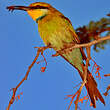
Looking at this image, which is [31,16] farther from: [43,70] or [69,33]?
[43,70]

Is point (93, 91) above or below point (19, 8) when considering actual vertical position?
below

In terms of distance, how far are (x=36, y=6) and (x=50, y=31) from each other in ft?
0.46

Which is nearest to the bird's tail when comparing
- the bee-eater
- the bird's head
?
the bee-eater

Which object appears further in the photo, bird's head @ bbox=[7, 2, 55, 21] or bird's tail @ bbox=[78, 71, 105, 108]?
bird's head @ bbox=[7, 2, 55, 21]

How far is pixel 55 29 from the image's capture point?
3.11 feet

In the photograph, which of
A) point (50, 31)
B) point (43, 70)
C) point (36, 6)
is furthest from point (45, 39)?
point (43, 70)

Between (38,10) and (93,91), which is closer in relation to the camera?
(93,91)

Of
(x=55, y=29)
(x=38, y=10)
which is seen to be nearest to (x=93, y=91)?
(x=55, y=29)

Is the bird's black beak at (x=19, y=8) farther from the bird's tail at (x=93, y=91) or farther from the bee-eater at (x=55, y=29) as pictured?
the bird's tail at (x=93, y=91)

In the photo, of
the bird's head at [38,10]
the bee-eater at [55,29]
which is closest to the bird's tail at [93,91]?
the bee-eater at [55,29]

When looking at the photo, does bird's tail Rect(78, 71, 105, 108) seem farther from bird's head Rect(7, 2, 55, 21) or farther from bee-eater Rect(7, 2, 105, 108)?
bird's head Rect(7, 2, 55, 21)

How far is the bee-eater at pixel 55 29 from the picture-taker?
948 millimetres

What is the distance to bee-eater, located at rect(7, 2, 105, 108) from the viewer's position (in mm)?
948

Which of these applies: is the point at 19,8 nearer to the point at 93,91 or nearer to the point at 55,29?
the point at 55,29
